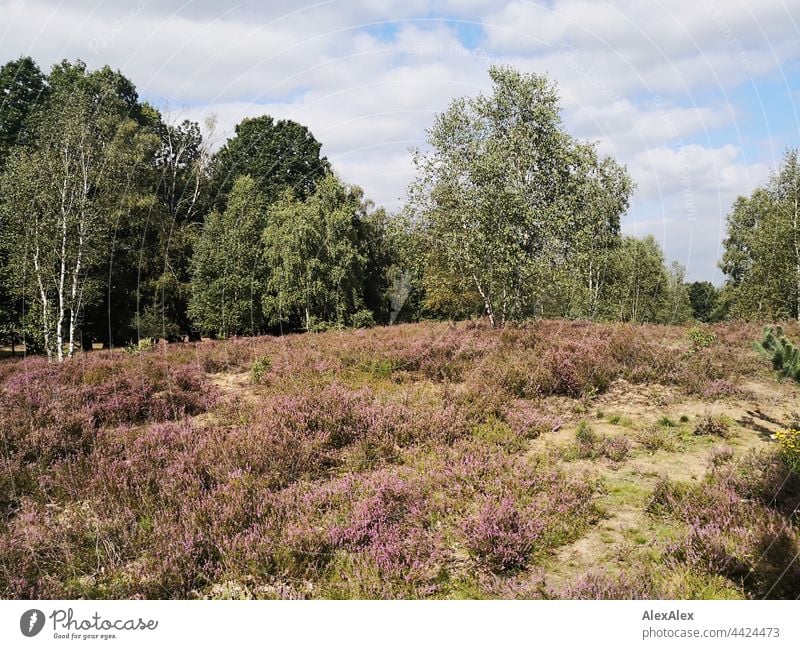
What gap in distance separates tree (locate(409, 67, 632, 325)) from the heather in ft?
26.5

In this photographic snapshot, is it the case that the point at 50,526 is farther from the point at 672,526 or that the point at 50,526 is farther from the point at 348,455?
the point at 672,526

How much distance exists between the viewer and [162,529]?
491cm

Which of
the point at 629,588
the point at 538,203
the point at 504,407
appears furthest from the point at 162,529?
the point at 538,203

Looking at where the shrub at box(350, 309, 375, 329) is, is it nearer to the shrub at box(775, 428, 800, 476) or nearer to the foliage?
the foliage

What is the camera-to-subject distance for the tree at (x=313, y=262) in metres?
33.8

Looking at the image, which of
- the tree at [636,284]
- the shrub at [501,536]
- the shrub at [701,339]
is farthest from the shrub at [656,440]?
the tree at [636,284]

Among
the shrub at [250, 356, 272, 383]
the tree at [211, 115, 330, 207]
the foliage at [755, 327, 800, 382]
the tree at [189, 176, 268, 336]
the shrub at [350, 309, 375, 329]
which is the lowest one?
the shrub at [250, 356, 272, 383]

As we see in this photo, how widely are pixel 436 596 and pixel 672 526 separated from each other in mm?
2865

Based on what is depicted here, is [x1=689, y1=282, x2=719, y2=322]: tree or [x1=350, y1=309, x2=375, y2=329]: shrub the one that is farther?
[x1=689, y1=282, x2=719, y2=322]: tree

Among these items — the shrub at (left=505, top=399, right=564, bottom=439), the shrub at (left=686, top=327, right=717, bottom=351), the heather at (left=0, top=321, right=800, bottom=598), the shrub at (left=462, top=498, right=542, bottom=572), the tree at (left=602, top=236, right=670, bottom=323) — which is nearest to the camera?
the heather at (left=0, top=321, right=800, bottom=598)

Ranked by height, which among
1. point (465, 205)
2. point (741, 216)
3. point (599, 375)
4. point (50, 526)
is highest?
point (741, 216)

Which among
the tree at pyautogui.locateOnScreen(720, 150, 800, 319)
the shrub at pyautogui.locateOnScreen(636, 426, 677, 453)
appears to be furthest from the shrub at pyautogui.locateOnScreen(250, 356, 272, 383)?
the tree at pyautogui.locateOnScreen(720, 150, 800, 319)

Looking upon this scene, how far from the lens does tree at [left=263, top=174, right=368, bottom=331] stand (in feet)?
111

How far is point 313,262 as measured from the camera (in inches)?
1328
